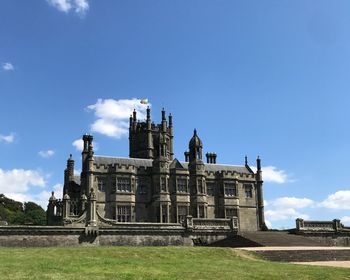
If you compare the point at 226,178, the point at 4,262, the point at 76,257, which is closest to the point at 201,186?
the point at 226,178

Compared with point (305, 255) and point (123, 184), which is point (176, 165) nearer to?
point (123, 184)

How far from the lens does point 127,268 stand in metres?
22.5

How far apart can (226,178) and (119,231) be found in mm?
23372

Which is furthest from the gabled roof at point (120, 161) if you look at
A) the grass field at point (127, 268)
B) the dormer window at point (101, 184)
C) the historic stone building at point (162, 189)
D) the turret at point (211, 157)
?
the grass field at point (127, 268)

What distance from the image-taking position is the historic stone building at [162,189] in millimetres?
58750

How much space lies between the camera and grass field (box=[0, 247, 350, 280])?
19984mm

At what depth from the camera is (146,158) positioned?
70875 millimetres

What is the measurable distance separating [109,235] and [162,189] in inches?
619

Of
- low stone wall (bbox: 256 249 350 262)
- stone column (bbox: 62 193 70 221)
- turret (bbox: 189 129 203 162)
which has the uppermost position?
turret (bbox: 189 129 203 162)

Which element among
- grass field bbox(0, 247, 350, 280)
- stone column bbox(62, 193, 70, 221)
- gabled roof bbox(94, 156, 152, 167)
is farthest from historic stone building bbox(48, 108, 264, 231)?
grass field bbox(0, 247, 350, 280)

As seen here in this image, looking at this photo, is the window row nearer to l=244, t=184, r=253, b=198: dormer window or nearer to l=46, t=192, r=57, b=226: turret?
l=244, t=184, r=253, b=198: dormer window

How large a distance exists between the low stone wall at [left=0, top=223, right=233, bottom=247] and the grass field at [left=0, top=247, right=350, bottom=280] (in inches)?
523

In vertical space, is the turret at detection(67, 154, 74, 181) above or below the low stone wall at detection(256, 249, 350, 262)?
above

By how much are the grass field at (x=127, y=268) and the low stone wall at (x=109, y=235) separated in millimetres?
13278
